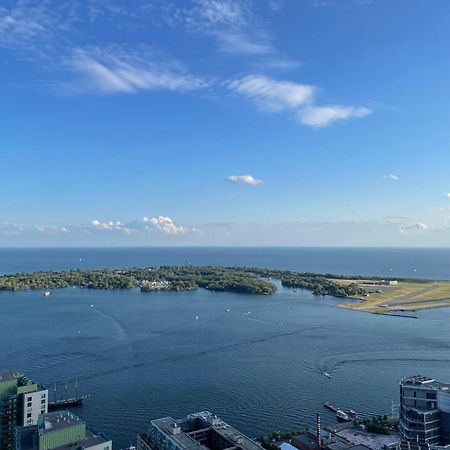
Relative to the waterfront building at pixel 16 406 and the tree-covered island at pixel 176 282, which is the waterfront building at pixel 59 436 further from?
the tree-covered island at pixel 176 282

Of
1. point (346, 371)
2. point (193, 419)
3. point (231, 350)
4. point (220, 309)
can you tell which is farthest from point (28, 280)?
point (193, 419)

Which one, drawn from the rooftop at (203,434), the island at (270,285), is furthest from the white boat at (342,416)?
the island at (270,285)

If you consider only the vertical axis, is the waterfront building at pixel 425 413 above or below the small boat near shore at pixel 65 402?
above

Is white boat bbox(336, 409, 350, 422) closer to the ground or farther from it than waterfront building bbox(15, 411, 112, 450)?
closer to the ground

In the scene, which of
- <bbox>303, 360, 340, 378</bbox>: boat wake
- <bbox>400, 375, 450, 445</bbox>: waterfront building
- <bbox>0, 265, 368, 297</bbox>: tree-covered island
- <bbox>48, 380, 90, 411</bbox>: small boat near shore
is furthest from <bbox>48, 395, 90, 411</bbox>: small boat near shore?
<bbox>0, 265, 368, 297</bbox>: tree-covered island

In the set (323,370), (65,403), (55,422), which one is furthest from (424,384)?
(65,403)

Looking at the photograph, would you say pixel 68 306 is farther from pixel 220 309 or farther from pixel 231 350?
pixel 231 350

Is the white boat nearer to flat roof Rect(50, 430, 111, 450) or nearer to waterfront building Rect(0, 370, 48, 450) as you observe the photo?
flat roof Rect(50, 430, 111, 450)
